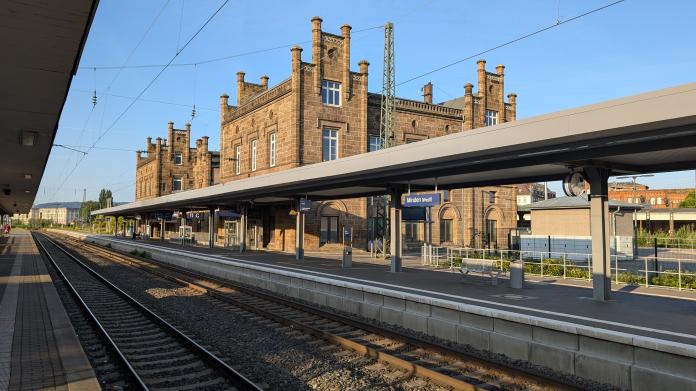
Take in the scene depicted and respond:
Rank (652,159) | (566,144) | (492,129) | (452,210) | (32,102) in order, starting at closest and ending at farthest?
1. (32,102)
2. (566,144)
3. (492,129)
4. (652,159)
5. (452,210)

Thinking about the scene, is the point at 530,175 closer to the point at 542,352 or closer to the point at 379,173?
the point at 379,173

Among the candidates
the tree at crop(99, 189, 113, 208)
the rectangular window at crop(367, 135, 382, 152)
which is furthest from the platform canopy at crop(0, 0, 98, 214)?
the tree at crop(99, 189, 113, 208)

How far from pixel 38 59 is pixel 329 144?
93.2 ft

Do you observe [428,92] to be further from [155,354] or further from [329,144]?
[155,354]

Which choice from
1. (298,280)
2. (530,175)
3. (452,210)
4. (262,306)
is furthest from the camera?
(452,210)

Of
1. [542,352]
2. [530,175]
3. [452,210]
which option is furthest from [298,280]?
[452,210]

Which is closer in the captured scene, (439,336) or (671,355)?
(671,355)

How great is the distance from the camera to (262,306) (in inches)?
514

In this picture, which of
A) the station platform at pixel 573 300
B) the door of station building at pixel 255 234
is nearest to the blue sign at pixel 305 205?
the station platform at pixel 573 300

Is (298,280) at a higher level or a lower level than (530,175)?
lower

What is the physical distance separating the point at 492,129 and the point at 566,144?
4.88 feet

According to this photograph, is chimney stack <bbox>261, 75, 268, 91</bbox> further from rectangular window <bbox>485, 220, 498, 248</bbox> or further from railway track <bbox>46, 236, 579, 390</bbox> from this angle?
railway track <bbox>46, 236, 579, 390</bbox>

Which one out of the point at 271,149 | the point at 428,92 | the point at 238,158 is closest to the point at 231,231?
the point at 238,158

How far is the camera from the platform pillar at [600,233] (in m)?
11.0
